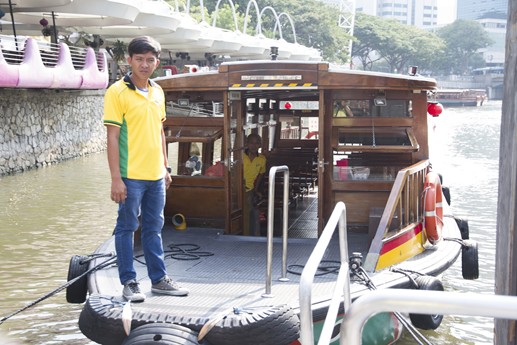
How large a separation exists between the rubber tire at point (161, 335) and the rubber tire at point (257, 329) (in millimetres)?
143

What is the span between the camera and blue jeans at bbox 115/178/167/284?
221 inches

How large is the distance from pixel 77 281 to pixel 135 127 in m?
2.19

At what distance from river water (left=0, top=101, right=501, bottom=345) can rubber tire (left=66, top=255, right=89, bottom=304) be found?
549 mm

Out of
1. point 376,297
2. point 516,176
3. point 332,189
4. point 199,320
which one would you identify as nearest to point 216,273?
point 199,320

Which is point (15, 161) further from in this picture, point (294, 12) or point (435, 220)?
point (294, 12)

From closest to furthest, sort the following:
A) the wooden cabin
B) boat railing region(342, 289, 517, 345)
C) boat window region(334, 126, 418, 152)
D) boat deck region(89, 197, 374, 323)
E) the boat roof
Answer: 1. boat railing region(342, 289, 517, 345)
2. boat deck region(89, 197, 374, 323)
3. the boat roof
4. the wooden cabin
5. boat window region(334, 126, 418, 152)

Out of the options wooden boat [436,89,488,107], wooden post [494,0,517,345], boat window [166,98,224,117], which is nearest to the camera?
wooden post [494,0,517,345]

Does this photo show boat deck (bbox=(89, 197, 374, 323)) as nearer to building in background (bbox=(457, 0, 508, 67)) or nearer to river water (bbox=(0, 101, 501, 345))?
river water (bbox=(0, 101, 501, 345))

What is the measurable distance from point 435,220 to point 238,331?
128 inches

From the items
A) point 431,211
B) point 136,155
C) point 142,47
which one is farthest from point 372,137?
point 142,47

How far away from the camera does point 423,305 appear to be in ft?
8.51

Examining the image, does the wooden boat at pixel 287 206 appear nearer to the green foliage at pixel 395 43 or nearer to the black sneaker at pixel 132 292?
the black sneaker at pixel 132 292

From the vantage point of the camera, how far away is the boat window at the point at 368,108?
26.8 feet

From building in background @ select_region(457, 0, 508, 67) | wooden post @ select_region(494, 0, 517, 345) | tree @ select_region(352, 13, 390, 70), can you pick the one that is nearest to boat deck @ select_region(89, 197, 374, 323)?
wooden post @ select_region(494, 0, 517, 345)
